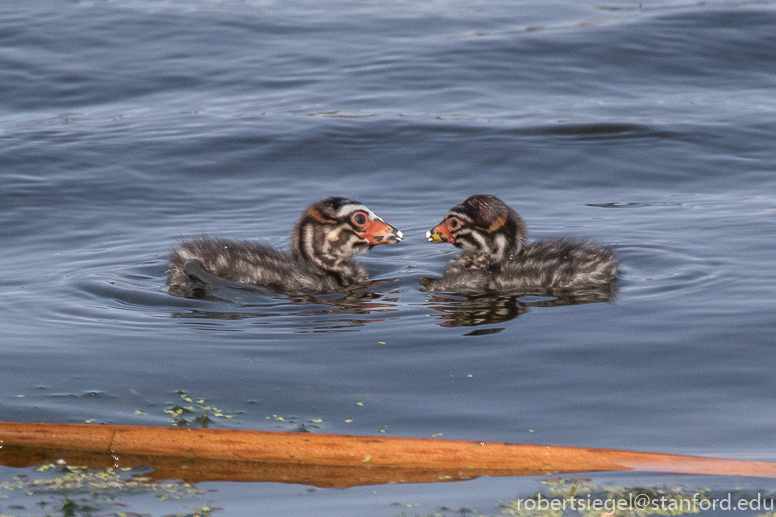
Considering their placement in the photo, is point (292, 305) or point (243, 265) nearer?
point (292, 305)

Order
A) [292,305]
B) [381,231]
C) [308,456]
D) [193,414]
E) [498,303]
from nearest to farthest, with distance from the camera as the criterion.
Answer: [308,456]
[193,414]
[292,305]
[498,303]
[381,231]

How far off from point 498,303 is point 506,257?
3.22 ft

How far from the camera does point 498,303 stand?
30.5 ft

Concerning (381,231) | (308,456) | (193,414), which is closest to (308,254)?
(381,231)

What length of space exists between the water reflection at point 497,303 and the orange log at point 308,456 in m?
3.09

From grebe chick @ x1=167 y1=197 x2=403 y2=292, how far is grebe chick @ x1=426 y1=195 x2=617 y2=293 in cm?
61

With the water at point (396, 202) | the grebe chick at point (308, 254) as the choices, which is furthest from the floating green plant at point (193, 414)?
the grebe chick at point (308, 254)

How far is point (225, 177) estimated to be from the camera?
14.7m

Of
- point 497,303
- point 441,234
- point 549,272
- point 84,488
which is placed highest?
point 441,234

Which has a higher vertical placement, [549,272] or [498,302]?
[549,272]

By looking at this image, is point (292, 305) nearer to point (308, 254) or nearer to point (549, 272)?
point (308, 254)

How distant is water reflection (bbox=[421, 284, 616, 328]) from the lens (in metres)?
8.74

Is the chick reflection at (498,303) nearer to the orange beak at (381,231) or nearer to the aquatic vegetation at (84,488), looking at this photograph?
the orange beak at (381,231)

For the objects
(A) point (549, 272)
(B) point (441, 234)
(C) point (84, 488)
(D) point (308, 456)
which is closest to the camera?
(C) point (84, 488)
